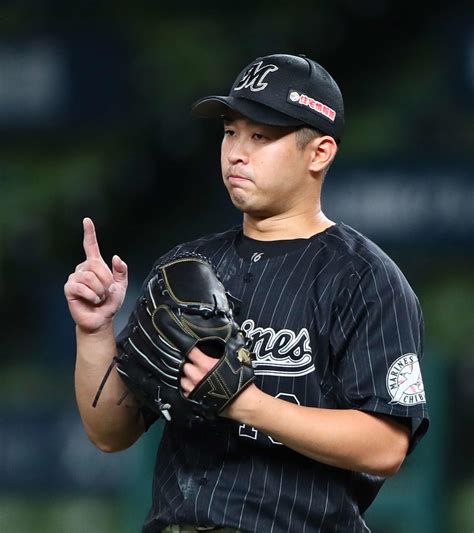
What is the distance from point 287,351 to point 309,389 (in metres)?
0.08

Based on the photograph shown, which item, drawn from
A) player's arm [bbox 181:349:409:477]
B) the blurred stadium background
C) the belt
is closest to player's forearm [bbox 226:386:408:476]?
player's arm [bbox 181:349:409:477]

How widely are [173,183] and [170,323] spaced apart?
314 cm

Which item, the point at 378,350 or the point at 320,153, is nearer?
the point at 378,350

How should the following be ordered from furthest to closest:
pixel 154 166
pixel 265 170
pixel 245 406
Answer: pixel 154 166, pixel 265 170, pixel 245 406

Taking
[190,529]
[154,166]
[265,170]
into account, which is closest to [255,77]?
[265,170]

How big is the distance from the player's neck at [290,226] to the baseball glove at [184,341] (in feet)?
0.74

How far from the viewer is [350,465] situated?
6.60ft

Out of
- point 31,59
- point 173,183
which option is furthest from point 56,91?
point 173,183

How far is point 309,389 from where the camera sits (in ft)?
6.82

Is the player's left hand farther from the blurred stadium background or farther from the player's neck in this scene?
the blurred stadium background

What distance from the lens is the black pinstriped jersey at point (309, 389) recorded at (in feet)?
6.71

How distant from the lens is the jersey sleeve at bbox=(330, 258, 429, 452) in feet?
6.68

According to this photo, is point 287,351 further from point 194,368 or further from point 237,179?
point 237,179

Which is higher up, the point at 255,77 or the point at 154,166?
the point at 255,77
